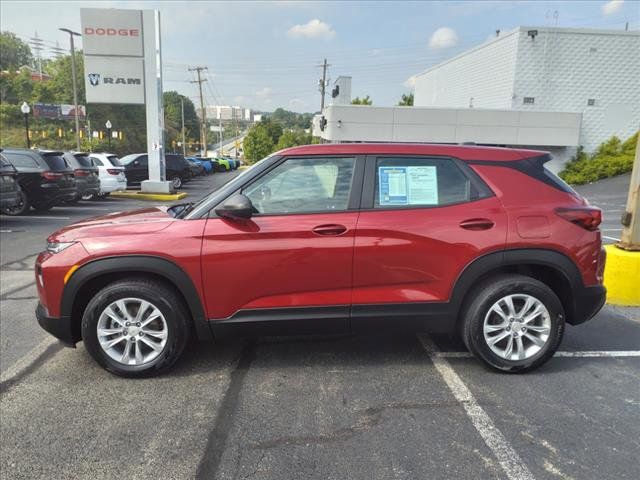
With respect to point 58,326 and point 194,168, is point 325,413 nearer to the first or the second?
point 58,326

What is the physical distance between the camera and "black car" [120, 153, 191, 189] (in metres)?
23.2

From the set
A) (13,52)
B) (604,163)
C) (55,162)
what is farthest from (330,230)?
(13,52)

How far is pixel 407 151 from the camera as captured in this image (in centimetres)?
377

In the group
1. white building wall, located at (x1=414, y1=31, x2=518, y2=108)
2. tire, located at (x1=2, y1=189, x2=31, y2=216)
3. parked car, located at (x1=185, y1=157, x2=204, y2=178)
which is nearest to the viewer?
tire, located at (x1=2, y1=189, x2=31, y2=216)

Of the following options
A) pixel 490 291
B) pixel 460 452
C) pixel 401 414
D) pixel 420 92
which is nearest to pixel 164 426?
pixel 401 414

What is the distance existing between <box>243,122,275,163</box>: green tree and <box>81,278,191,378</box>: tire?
58.8 metres

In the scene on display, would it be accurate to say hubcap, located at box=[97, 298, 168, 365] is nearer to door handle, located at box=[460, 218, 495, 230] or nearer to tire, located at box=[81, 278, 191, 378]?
tire, located at box=[81, 278, 191, 378]

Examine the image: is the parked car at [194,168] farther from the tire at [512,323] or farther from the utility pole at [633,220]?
the tire at [512,323]

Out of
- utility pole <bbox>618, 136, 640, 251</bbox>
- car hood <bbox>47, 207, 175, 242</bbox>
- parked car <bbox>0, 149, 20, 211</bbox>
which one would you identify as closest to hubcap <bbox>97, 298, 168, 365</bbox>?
car hood <bbox>47, 207, 175, 242</bbox>

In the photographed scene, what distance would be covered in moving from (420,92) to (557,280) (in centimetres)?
4244

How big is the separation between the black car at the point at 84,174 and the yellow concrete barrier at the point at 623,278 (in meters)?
13.8

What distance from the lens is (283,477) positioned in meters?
2.57

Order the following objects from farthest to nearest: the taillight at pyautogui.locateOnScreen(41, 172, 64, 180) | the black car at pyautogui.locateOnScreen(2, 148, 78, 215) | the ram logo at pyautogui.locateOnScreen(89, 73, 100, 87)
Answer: the ram logo at pyautogui.locateOnScreen(89, 73, 100, 87) → the taillight at pyautogui.locateOnScreen(41, 172, 64, 180) → the black car at pyautogui.locateOnScreen(2, 148, 78, 215)

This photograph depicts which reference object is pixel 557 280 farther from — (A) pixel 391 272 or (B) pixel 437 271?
(A) pixel 391 272
